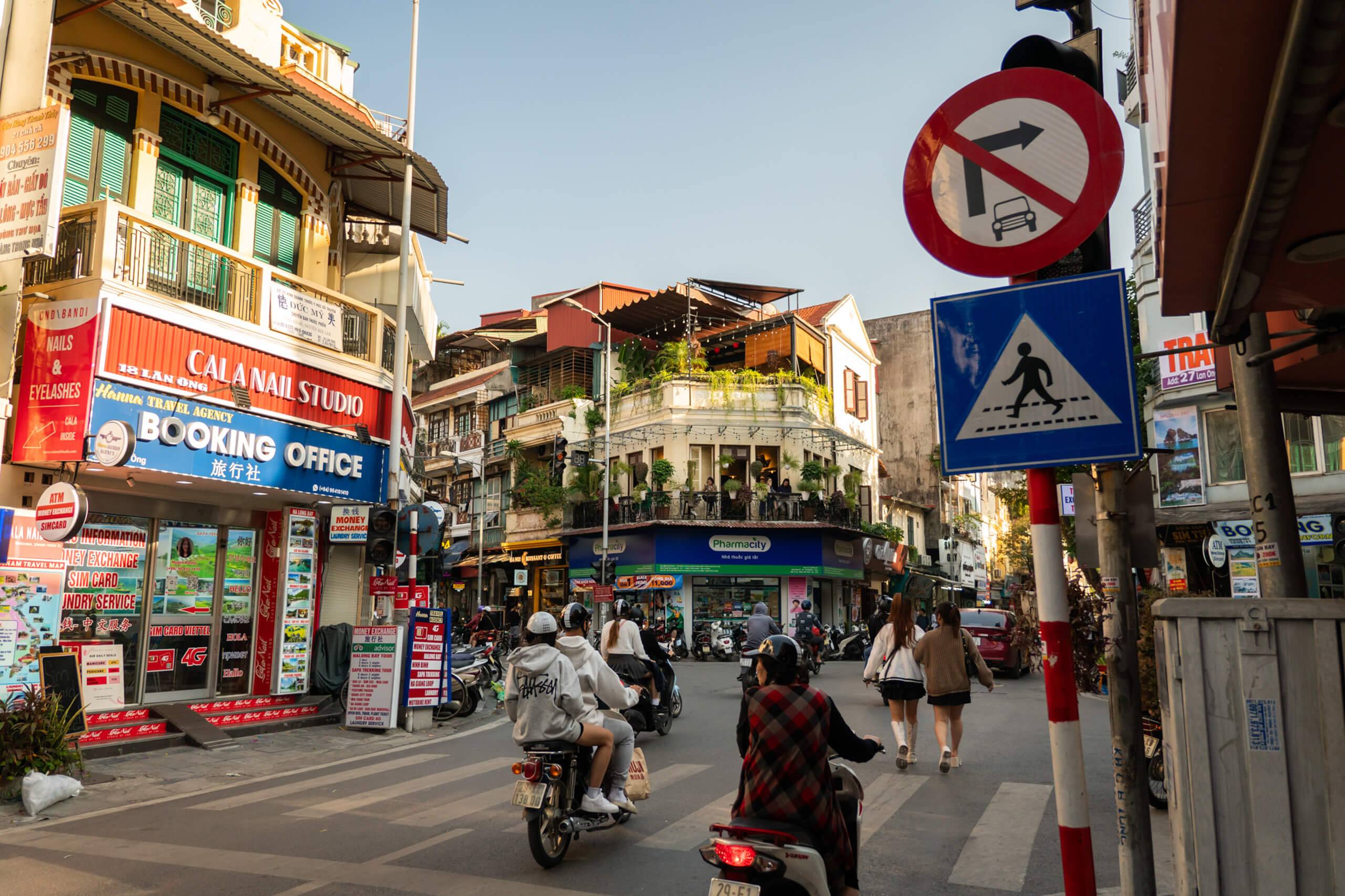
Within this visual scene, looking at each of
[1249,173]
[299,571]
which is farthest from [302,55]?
[1249,173]

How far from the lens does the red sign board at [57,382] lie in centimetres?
1102

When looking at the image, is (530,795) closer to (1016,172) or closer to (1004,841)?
(1004,841)

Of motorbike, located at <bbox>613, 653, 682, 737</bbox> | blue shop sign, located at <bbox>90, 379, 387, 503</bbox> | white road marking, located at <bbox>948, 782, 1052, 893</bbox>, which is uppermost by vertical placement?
blue shop sign, located at <bbox>90, 379, 387, 503</bbox>

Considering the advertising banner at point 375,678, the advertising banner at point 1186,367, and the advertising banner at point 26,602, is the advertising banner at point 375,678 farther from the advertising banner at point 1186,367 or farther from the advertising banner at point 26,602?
the advertising banner at point 1186,367

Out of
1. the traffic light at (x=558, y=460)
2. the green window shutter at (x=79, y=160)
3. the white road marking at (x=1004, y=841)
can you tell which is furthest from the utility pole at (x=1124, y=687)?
the traffic light at (x=558, y=460)

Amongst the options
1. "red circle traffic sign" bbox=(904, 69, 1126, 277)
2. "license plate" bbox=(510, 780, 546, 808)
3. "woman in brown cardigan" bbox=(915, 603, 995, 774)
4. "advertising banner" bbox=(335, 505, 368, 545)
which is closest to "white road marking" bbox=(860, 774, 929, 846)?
"woman in brown cardigan" bbox=(915, 603, 995, 774)

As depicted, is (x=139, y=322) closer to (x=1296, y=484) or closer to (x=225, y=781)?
(x=225, y=781)

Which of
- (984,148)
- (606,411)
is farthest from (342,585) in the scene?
(606,411)

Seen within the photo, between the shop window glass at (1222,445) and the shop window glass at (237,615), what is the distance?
2046 cm

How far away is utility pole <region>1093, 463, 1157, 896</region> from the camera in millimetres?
3355

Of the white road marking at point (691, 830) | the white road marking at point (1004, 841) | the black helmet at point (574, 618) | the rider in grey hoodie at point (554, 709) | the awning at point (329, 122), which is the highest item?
the awning at point (329, 122)

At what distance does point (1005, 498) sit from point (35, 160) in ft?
79.7

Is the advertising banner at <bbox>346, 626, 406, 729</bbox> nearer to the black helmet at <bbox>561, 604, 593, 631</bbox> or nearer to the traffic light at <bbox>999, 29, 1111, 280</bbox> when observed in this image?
the black helmet at <bbox>561, 604, 593, 631</bbox>

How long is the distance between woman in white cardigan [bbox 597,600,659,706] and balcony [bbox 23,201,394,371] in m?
6.93
